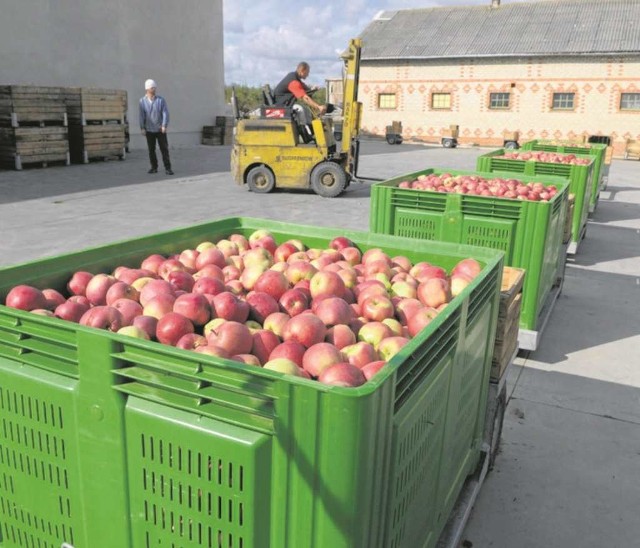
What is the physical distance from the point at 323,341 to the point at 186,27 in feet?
78.8

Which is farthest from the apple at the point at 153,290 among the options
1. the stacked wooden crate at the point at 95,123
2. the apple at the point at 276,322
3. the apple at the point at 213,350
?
the stacked wooden crate at the point at 95,123

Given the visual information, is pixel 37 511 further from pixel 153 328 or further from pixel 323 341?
pixel 323 341

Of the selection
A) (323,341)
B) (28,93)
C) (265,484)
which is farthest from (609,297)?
(28,93)

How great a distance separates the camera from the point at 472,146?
3294 centimetres

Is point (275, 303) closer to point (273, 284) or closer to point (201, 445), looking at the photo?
point (273, 284)

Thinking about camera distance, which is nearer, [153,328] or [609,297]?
[153,328]

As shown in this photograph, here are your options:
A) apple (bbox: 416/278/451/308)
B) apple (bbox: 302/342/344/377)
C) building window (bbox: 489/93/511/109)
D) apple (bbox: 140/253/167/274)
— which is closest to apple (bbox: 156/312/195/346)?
apple (bbox: 302/342/344/377)

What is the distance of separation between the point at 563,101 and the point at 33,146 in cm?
2587

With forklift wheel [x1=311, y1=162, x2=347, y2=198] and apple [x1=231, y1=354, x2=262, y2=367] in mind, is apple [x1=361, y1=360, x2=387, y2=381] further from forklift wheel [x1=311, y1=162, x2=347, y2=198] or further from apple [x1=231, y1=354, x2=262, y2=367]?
forklift wheel [x1=311, y1=162, x2=347, y2=198]

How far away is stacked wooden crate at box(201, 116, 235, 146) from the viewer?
2538 centimetres

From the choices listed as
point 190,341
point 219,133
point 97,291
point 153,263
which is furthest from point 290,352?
point 219,133

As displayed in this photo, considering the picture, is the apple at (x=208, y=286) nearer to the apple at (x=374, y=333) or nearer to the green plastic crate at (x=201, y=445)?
the apple at (x=374, y=333)

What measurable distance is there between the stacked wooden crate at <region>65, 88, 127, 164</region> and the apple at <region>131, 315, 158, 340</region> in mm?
15398

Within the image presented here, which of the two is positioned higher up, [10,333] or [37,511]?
[10,333]
